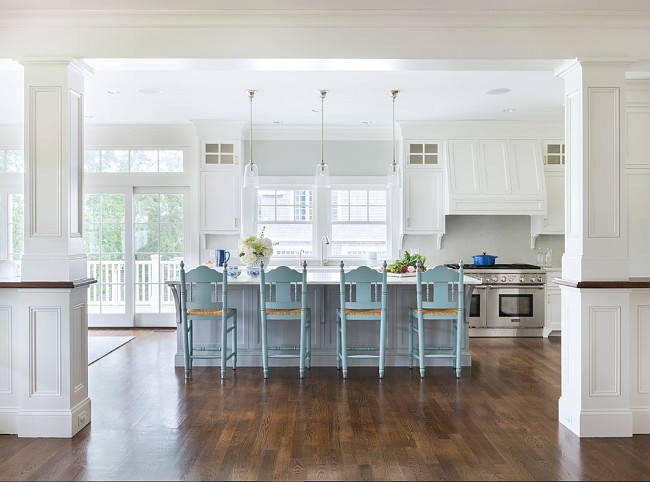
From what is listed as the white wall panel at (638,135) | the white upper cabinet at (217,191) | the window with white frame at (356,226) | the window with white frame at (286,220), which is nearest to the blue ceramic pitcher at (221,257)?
the white upper cabinet at (217,191)

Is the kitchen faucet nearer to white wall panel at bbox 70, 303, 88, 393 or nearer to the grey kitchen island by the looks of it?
the grey kitchen island

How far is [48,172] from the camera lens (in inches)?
141

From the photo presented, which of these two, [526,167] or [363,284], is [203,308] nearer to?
[363,284]

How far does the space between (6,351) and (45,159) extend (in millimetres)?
1280

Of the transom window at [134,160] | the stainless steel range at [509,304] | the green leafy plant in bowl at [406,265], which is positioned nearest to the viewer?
the green leafy plant in bowl at [406,265]

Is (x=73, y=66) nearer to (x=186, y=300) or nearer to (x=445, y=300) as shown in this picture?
(x=186, y=300)

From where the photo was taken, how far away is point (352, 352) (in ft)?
17.5

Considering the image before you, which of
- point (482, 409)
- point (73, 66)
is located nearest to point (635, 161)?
point (482, 409)

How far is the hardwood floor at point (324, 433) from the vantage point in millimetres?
2992

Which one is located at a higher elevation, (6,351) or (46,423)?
(6,351)

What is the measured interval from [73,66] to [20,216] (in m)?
4.46

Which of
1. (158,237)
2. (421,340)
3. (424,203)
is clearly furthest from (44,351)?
(424,203)

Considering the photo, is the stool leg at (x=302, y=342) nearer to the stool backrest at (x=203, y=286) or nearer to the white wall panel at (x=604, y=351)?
the stool backrest at (x=203, y=286)

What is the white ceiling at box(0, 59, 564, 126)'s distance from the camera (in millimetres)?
3845
